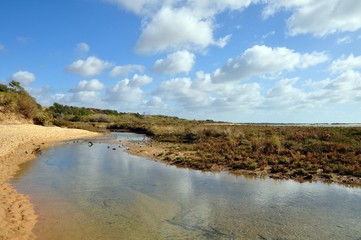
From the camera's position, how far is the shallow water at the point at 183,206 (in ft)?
31.1

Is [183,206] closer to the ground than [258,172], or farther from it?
closer to the ground

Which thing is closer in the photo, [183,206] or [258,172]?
[183,206]

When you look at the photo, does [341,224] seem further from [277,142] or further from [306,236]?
[277,142]

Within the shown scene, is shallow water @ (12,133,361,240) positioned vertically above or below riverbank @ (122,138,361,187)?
below

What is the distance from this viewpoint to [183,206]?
12.1 m

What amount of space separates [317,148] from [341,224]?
16.0 m

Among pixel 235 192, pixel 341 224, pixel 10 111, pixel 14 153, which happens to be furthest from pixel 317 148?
pixel 10 111

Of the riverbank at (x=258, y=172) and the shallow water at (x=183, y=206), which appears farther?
the riverbank at (x=258, y=172)

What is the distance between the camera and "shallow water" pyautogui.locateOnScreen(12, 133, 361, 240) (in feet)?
31.1

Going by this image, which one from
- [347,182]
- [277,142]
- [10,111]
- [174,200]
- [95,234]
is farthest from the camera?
[10,111]

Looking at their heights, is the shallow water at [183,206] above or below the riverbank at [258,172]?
below

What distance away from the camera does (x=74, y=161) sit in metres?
23.8

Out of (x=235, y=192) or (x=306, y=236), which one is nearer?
(x=306, y=236)

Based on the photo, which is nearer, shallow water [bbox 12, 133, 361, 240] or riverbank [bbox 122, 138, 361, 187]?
shallow water [bbox 12, 133, 361, 240]
